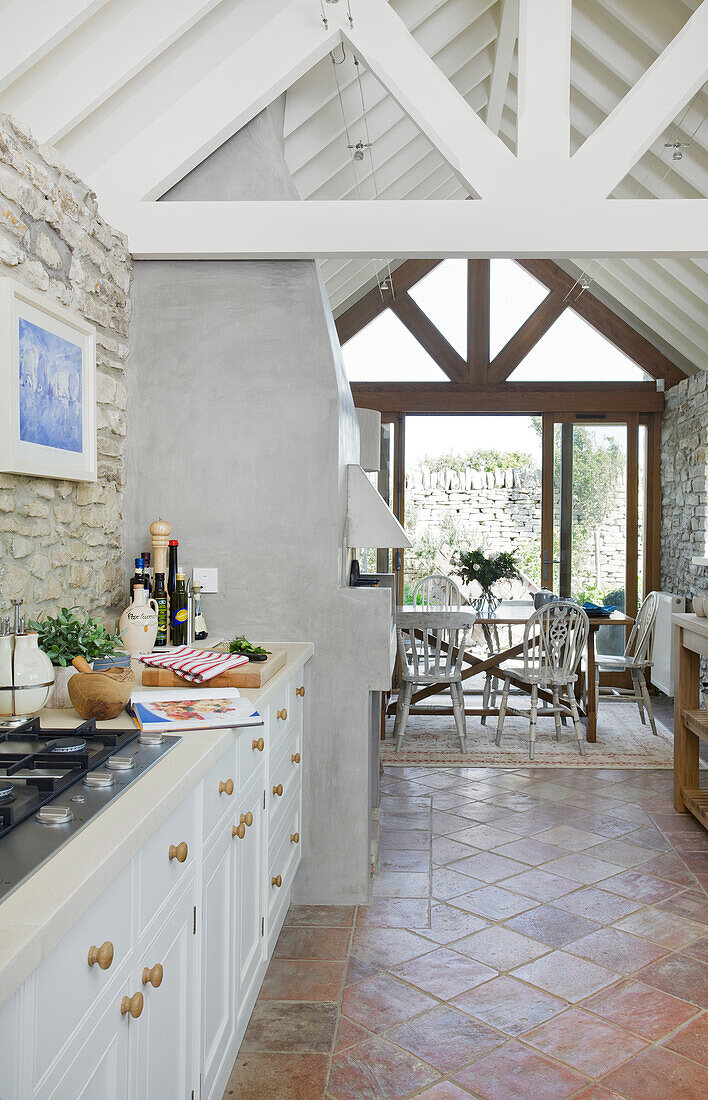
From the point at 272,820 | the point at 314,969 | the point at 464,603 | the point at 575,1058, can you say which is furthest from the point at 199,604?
the point at 464,603

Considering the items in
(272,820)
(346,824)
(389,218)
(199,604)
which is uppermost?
(389,218)

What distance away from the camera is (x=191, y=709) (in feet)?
7.24

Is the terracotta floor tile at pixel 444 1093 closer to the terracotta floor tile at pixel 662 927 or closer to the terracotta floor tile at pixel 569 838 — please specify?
the terracotta floor tile at pixel 662 927

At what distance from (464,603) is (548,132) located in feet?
17.5

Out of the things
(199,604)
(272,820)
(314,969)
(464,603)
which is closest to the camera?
(272,820)

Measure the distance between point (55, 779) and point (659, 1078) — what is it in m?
1.87

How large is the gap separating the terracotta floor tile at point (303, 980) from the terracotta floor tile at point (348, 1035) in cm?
15

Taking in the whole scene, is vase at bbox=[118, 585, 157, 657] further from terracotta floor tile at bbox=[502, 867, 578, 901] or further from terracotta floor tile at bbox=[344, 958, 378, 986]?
terracotta floor tile at bbox=[502, 867, 578, 901]

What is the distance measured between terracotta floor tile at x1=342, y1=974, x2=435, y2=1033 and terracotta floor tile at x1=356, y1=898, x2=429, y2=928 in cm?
40

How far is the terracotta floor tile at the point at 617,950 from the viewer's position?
2.99m

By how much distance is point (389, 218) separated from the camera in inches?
Result: 127

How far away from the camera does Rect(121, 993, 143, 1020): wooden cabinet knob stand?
1.34 m

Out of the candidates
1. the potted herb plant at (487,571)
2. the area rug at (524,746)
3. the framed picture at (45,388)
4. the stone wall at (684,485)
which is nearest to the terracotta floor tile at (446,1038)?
the framed picture at (45,388)

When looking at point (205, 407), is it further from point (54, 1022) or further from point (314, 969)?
point (54, 1022)
